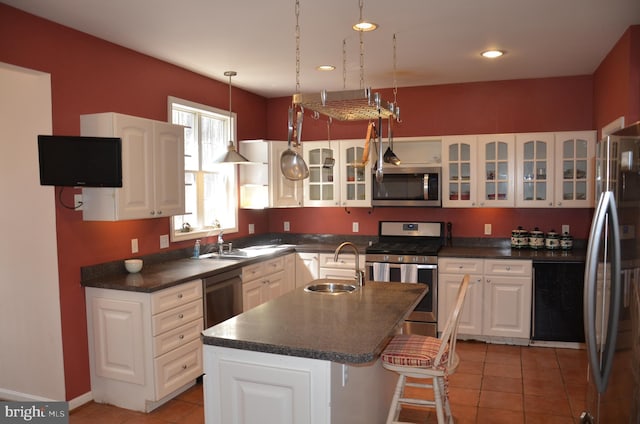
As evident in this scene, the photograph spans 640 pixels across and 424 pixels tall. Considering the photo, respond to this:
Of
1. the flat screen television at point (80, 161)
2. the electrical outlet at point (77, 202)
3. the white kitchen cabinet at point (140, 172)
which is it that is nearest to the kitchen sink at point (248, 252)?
the white kitchen cabinet at point (140, 172)

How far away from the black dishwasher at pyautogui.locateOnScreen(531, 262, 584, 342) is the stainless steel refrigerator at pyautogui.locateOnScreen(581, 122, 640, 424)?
2.21 metres

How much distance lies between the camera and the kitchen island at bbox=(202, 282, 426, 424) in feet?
6.57

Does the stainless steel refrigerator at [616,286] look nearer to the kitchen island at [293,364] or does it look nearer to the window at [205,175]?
the kitchen island at [293,364]

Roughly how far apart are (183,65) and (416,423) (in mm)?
3424

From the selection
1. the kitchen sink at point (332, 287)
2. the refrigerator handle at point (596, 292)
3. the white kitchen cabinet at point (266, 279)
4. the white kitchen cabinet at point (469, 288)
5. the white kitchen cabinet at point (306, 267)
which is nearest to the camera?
the refrigerator handle at point (596, 292)

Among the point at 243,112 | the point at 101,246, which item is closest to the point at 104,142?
the point at 101,246

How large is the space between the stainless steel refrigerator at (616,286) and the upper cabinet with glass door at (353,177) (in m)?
3.02

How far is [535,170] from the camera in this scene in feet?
15.5

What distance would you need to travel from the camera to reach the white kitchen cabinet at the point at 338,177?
5258mm

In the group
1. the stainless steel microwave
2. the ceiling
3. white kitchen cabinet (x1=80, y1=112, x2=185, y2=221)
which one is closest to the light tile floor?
white kitchen cabinet (x1=80, y1=112, x2=185, y2=221)

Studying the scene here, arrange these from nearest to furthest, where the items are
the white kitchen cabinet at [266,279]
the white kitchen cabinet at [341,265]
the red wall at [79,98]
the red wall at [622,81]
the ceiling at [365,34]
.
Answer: the ceiling at [365,34], the red wall at [79,98], the red wall at [622,81], the white kitchen cabinet at [266,279], the white kitchen cabinet at [341,265]

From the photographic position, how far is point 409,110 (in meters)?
5.34

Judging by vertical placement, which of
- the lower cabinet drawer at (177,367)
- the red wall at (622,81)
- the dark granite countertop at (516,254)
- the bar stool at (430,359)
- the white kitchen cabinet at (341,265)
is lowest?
the lower cabinet drawer at (177,367)

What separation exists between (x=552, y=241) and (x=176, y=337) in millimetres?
3602
